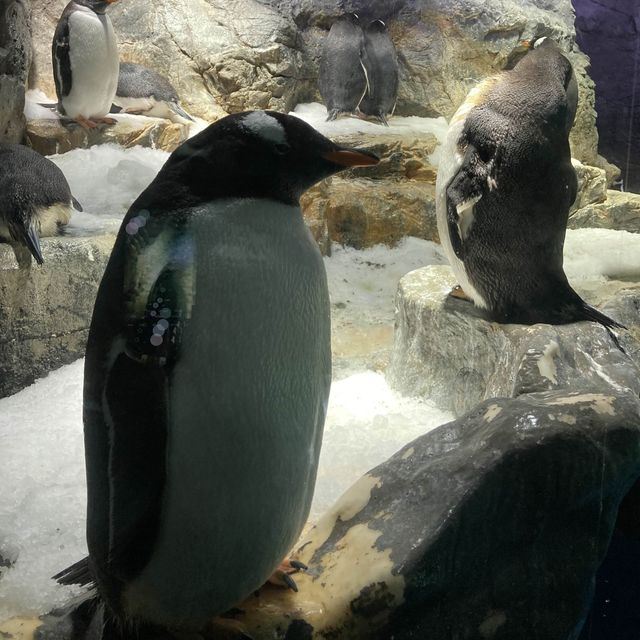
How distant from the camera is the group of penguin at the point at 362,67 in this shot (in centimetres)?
335

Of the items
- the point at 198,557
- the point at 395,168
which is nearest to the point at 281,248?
the point at 198,557

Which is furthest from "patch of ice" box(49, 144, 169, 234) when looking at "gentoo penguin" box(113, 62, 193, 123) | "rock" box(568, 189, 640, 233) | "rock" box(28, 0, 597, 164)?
"rock" box(568, 189, 640, 233)

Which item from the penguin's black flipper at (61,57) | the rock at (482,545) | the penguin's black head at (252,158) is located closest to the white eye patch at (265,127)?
the penguin's black head at (252,158)

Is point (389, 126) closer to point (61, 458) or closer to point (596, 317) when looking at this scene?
point (596, 317)

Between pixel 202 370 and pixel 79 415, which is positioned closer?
pixel 202 370

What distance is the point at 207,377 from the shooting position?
0.93 m

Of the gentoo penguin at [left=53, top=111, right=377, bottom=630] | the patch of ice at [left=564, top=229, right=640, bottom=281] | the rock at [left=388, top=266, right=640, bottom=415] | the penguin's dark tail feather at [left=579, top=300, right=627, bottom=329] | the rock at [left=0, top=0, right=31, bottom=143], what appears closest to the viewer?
the gentoo penguin at [left=53, top=111, right=377, bottom=630]

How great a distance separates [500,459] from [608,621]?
311 mm

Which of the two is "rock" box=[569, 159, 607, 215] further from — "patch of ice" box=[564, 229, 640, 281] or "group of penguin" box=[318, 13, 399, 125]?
"group of penguin" box=[318, 13, 399, 125]

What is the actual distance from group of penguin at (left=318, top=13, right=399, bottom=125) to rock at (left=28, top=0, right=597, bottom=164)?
0.05 m

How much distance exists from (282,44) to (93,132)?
142 cm

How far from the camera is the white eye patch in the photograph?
949mm

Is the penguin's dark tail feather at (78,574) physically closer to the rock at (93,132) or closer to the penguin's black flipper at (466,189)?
the penguin's black flipper at (466,189)

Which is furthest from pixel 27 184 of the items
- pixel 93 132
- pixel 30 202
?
pixel 93 132
